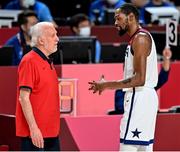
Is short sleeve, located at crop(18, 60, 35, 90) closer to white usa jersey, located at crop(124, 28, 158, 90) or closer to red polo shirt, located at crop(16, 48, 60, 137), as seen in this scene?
red polo shirt, located at crop(16, 48, 60, 137)

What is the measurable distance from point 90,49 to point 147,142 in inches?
125

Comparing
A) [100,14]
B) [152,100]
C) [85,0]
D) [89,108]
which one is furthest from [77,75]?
[85,0]

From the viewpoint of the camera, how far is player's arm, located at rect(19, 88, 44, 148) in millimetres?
5742

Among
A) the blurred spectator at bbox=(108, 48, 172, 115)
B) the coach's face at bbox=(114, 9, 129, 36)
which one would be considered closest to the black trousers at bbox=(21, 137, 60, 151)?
the coach's face at bbox=(114, 9, 129, 36)

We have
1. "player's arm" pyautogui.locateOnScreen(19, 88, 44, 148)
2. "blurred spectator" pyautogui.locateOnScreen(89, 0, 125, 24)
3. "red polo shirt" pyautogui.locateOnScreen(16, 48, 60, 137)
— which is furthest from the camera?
"blurred spectator" pyautogui.locateOnScreen(89, 0, 125, 24)

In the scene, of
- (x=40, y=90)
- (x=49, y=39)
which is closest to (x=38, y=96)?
(x=40, y=90)

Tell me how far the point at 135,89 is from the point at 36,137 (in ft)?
3.11

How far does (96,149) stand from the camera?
7066 millimetres

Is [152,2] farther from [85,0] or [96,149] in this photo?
[96,149]

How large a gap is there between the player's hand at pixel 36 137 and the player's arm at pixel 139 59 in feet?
2.57

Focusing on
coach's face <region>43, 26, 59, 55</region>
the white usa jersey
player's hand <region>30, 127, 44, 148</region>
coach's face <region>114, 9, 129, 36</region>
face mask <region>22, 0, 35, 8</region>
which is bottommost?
player's hand <region>30, 127, 44, 148</region>

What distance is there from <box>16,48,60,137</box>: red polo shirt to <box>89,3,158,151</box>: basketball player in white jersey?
1.41 feet

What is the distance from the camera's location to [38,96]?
5895 mm

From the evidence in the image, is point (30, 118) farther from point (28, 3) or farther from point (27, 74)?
point (28, 3)
